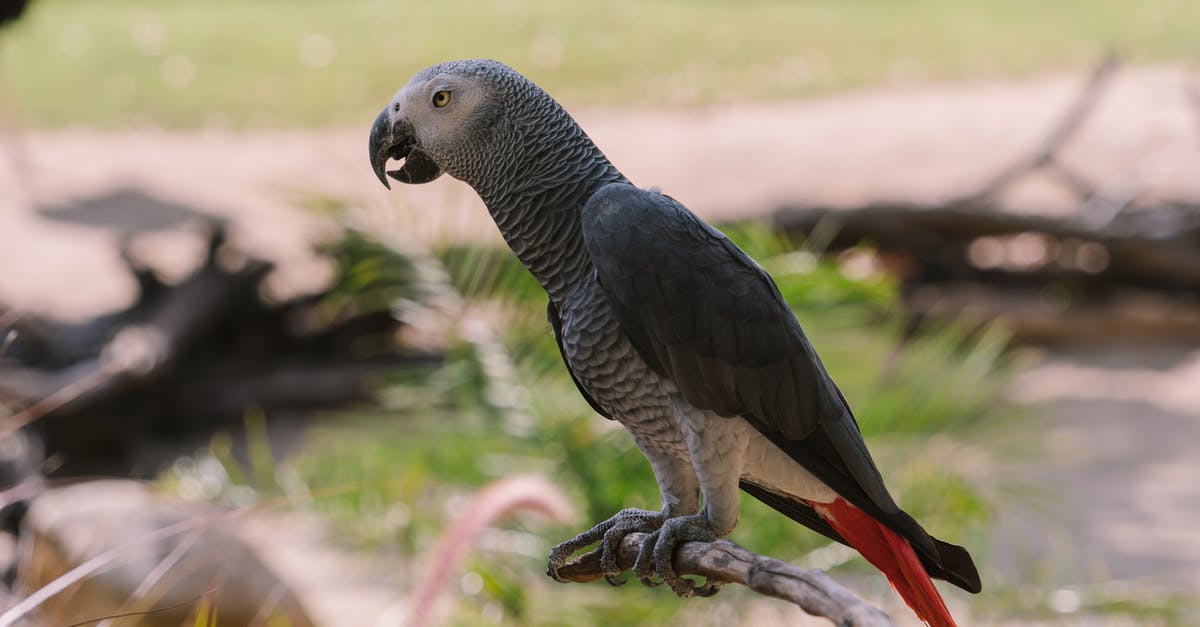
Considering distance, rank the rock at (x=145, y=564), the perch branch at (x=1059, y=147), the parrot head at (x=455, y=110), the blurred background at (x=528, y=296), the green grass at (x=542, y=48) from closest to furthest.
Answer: the parrot head at (x=455, y=110)
the blurred background at (x=528, y=296)
the rock at (x=145, y=564)
the perch branch at (x=1059, y=147)
the green grass at (x=542, y=48)

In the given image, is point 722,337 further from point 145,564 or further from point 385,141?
point 145,564

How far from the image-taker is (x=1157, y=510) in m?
3.03

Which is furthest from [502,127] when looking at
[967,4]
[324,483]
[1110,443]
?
[967,4]

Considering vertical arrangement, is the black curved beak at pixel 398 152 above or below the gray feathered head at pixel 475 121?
below

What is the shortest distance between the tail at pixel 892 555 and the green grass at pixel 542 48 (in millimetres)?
5420

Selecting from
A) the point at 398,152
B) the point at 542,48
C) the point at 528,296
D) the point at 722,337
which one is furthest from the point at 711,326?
the point at 542,48

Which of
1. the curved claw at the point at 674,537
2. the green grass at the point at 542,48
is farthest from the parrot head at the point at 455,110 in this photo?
the green grass at the point at 542,48

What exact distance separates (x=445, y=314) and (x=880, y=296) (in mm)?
630

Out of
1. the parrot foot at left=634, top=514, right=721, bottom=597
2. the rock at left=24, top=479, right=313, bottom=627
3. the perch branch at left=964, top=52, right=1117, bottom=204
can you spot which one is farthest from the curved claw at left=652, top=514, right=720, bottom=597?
the perch branch at left=964, top=52, right=1117, bottom=204

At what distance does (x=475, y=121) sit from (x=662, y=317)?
0.57 ft

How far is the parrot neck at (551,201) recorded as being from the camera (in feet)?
2.43

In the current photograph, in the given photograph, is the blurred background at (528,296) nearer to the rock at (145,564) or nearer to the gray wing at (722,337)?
the rock at (145,564)

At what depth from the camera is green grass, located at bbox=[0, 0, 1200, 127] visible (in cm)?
626

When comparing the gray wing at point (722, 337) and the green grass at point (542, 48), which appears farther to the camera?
the green grass at point (542, 48)
